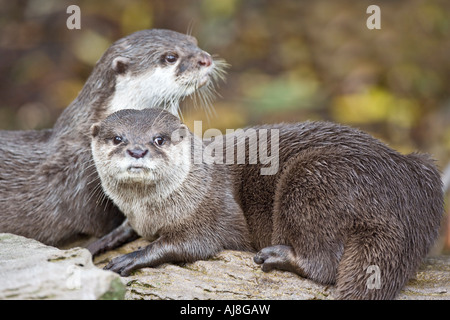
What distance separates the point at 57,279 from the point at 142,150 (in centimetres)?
64

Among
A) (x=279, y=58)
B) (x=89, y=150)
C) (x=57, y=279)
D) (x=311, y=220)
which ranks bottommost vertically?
(x=57, y=279)

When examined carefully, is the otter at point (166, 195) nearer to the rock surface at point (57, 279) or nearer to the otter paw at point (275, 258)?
the otter paw at point (275, 258)

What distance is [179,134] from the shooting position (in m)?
3.02

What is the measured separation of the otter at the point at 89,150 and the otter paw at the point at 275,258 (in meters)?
1.00

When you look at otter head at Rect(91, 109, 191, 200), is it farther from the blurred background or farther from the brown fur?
the blurred background

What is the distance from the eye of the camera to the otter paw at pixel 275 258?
2867 mm

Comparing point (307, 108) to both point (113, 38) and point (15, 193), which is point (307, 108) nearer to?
point (113, 38)

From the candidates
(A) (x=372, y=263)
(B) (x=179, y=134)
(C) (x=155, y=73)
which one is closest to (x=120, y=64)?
(C) (x=155, y=73)

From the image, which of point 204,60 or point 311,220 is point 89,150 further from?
point 311,220

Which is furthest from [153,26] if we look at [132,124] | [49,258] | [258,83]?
[49,258]

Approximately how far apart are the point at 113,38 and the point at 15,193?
2.97 metres

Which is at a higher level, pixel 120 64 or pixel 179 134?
pixel 120 64

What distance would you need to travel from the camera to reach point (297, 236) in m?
2.86

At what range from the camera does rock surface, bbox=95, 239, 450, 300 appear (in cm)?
278
